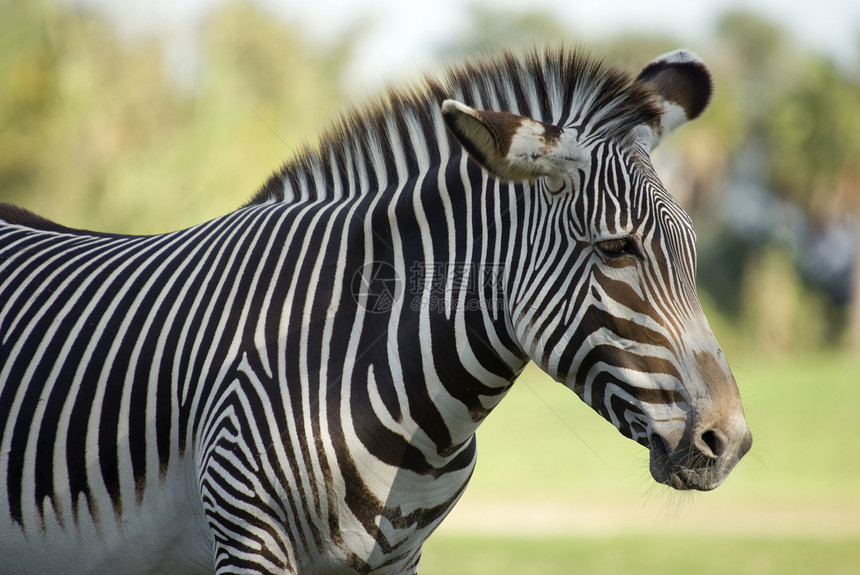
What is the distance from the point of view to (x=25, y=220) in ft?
14.5

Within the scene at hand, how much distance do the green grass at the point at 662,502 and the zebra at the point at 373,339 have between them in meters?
0.67

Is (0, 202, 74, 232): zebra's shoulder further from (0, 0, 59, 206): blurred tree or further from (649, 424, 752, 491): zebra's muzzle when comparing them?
(0, 0, 59, 206): blurred tree

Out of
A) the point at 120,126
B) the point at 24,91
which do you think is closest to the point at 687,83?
the point at 24,91

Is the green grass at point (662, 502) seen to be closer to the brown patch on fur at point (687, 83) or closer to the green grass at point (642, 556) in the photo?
the green grass at point (642, 556)

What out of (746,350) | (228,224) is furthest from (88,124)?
(746,350)

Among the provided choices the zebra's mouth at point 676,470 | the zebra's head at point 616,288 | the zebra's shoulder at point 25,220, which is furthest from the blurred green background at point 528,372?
the zebra's shoulder at point 25,220

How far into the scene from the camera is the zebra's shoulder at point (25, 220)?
4363 mm

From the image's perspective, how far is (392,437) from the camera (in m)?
3.18

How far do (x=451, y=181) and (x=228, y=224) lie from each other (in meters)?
1.10

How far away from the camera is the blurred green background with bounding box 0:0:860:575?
1262cm

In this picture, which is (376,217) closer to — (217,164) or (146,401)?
(146,401)

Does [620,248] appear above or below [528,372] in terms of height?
above

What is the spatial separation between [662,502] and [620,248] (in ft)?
3.38

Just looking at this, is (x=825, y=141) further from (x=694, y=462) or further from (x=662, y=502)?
(x=694, y=462)
